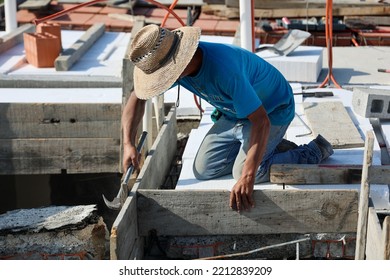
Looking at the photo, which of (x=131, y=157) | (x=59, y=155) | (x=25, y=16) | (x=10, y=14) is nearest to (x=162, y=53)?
(x=131, y=157)

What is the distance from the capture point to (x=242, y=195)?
5035 mm

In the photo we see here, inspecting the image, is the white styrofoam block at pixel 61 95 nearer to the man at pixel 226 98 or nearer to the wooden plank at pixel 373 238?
the man at pixel 226 98

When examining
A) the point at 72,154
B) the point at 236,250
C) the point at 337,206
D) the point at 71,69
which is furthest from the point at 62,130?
the point at 337,206

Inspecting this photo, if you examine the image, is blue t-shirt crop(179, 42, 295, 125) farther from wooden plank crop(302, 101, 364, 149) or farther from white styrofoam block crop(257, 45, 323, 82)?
white styrofoam block crop(257, 45, 323, 82)

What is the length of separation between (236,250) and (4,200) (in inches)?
164

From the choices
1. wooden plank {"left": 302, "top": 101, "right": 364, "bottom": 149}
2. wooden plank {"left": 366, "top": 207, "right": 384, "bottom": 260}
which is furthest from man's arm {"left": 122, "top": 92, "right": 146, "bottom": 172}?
wooden plank {"left": 366, "top": 207, "right": 384, "bottom": 260}

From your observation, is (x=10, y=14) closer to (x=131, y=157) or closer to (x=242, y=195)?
(x=131, y=157)

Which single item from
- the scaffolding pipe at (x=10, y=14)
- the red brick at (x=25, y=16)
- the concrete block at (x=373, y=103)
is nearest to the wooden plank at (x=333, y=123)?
the concrete block at (x=373, y=103)

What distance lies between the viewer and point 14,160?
759 cm

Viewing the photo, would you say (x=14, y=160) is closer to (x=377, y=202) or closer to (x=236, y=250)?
(x=236, y=250)

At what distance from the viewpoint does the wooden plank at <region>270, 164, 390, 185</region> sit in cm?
549

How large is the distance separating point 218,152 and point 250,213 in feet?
2.28

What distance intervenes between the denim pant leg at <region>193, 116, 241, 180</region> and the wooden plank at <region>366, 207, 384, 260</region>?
140cm

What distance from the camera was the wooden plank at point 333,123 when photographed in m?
6.16
